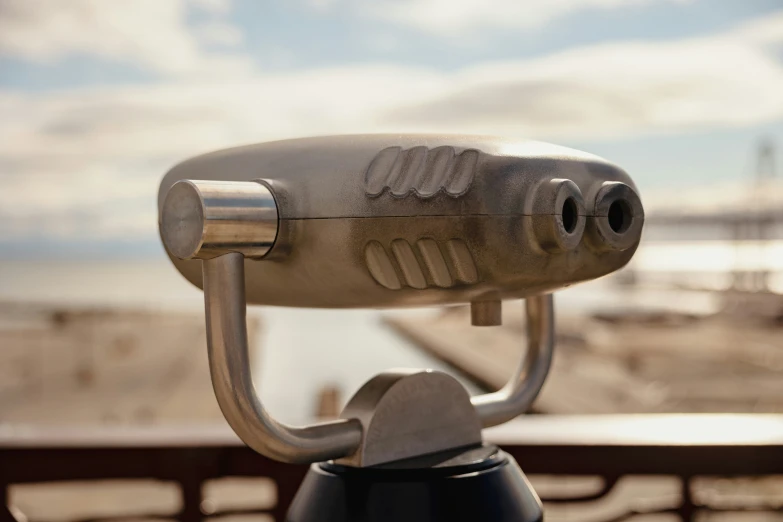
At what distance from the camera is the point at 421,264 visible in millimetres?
499

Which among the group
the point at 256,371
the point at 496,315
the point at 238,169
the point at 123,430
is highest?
the point at 238,169

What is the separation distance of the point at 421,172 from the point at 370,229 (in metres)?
0.04

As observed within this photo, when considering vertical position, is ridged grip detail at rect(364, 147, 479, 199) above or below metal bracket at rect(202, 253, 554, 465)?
above

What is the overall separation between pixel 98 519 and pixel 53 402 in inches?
346

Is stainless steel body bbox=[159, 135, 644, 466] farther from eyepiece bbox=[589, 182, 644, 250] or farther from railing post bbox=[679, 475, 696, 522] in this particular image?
railing post bbox=[679, 475, 696, 522]

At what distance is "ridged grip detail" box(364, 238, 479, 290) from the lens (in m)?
0.49

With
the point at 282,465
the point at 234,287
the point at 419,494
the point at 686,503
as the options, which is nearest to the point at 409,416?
the point at 419,494

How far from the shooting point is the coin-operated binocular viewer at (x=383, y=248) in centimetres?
49

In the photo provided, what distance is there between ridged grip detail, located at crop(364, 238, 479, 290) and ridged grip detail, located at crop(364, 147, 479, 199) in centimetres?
3

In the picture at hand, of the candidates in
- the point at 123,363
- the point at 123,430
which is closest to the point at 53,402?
the point at 123,363

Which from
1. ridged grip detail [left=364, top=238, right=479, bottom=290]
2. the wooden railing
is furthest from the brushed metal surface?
the wooden railing

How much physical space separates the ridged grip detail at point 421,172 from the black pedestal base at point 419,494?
19 cm

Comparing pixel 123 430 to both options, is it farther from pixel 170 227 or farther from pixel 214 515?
pixel 170 227

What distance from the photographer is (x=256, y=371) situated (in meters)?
12.2
